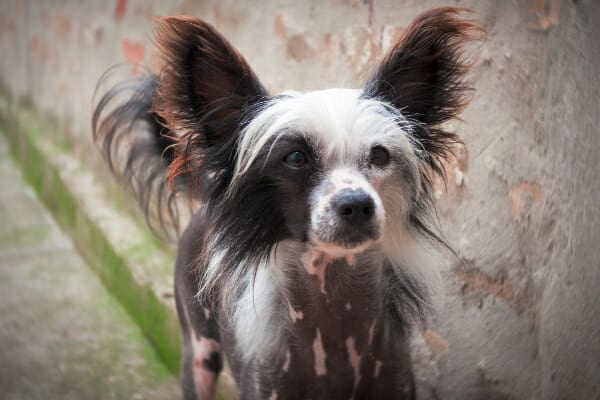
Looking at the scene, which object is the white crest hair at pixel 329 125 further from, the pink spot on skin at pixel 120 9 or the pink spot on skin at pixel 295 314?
the pink spot on skin at pixel 120 9

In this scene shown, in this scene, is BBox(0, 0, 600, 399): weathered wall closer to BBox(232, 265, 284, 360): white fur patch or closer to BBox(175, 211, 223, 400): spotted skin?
BBox(232, 265, 284, 360): white fur patch

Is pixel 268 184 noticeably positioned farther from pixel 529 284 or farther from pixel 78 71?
pixel 78 71

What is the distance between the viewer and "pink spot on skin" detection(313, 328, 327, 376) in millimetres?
2219

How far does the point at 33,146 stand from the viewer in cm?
678

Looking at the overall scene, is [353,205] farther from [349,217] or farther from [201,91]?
[201,91]

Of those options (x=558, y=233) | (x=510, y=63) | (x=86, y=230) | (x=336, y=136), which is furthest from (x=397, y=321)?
(x=86, y=230)

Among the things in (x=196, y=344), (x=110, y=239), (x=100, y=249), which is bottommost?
(x=100, y=249)

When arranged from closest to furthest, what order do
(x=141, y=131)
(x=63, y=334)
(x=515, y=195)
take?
(x=515, y=195)
(x=141, y=131)
(x=63, y=334)

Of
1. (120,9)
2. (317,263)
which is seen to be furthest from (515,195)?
(120,9)

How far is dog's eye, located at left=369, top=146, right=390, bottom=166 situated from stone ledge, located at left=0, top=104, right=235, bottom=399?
1.70 metres

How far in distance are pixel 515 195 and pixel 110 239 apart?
10.3 feet

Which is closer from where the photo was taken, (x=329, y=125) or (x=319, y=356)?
(x=329, y=125)

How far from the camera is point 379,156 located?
6.68 feet

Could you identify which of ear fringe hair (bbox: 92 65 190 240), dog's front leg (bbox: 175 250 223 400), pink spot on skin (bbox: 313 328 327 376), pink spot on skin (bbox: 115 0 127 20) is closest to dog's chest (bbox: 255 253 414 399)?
pink spot on skin (bbox: 313 328 327 376)
